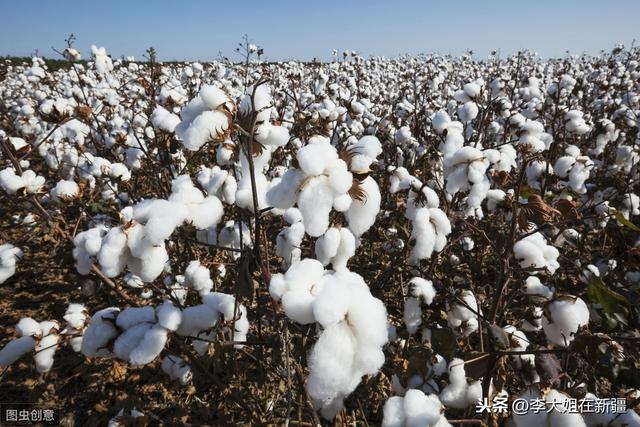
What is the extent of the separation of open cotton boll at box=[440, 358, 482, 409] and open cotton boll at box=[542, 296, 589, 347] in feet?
1.40

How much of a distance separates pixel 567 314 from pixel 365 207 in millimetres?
936

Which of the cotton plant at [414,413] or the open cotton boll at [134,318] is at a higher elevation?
the open cotton boll at [134,318]

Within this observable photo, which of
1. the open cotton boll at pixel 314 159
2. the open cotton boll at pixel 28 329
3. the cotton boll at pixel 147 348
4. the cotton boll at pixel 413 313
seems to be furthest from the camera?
the cotton boll at pixel 413 313

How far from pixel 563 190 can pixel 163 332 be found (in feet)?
11.5

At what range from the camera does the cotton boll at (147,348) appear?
143 cm

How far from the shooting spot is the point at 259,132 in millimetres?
1448

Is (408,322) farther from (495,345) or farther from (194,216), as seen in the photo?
(194,216)

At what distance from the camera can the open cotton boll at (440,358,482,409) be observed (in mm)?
1730

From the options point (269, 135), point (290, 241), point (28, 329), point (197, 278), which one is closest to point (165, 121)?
point (197, 278)

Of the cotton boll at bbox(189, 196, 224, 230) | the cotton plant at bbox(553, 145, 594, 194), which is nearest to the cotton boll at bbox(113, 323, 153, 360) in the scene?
the cotton boll at bbox(189, 196, 224, 230)

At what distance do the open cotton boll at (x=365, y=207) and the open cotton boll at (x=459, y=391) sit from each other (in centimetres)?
87

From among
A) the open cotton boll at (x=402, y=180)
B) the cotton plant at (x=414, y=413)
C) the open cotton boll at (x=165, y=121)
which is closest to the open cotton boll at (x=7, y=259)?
the open cotton boll at (x=165, y=121)

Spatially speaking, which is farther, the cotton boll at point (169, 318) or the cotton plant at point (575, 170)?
the cotton plant at point (575, 170)

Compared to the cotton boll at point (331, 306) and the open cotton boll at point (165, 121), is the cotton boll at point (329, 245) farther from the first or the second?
the open cotton boll at point (165, 121)
